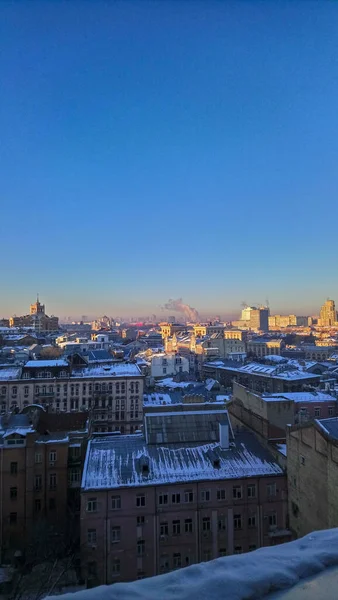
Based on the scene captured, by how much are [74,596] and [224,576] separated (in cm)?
121

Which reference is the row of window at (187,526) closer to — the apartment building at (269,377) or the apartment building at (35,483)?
the apartment building at (35,483)

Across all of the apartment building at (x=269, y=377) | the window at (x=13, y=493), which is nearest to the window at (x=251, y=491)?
the window at (x=13, y=493)

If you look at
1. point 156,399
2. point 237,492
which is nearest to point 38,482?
point 237,492

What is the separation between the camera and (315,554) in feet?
11.9

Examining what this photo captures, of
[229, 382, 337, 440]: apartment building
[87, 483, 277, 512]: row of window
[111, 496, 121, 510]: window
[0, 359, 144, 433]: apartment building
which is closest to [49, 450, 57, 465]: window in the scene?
[87, 483, 277, 512]: row of window

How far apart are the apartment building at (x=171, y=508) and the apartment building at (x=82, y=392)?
23.8 meters

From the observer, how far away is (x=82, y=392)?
45.2m

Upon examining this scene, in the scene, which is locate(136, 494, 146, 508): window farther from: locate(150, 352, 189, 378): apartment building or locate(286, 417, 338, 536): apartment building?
locate(150, 352, 189, 378): apartment building

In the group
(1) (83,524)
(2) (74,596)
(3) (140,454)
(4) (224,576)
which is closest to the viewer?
(2) (74,596)

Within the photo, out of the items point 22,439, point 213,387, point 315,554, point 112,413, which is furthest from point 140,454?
point 213,387

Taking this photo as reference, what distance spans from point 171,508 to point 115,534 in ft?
9.28

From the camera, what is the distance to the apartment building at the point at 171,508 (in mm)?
18125

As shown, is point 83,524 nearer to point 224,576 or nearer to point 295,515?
point 295,515

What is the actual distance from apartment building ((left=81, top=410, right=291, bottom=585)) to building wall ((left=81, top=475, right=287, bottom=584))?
4 centimetres
